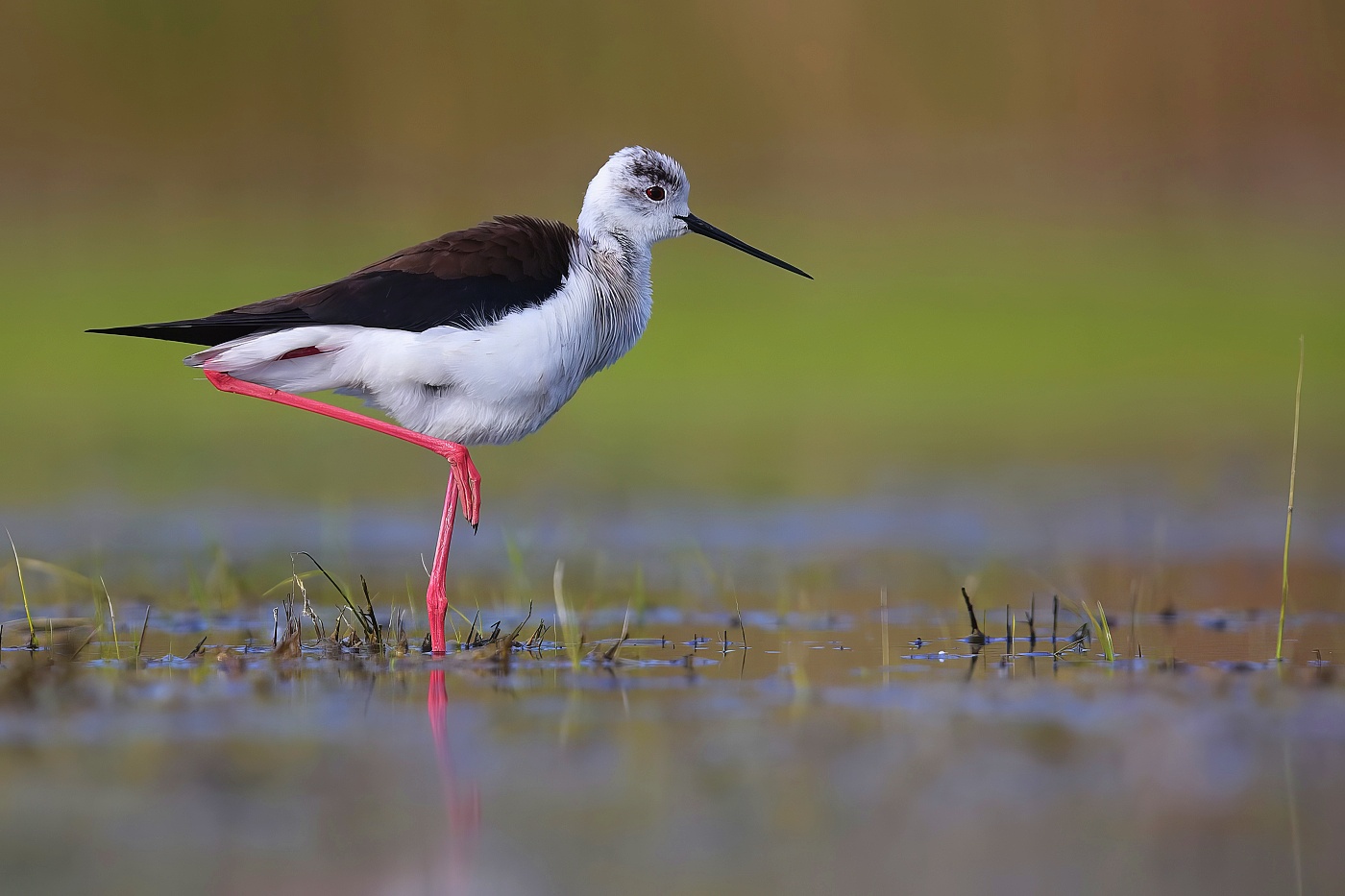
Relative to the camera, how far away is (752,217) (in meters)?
22.3

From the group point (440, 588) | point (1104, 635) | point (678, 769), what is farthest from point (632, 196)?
point (678, 769)

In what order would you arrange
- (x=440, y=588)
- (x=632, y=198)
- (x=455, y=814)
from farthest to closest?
(x=632, y=198) < (x=440, y=588) < (x=455, y=814)

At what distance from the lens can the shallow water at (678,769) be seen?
10.2ft

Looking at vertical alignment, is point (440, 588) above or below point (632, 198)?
below

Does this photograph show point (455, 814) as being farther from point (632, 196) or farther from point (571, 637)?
point (632, 196)

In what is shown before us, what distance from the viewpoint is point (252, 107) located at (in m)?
26.4

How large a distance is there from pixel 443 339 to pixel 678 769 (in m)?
2.28

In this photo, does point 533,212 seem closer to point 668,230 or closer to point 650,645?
point 668,230

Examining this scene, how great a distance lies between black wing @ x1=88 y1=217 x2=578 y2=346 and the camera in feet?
18.3

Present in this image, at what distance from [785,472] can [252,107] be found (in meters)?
18.6

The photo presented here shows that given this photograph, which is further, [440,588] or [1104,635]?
[440,588]

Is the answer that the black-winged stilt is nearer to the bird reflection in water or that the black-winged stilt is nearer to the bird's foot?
the bird's foot

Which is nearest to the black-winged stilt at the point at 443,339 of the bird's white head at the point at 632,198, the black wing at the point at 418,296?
the black wing at the point at 418,296

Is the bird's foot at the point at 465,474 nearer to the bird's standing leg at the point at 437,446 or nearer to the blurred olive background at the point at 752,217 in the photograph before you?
the bird's standing leg at the point at 437,446
